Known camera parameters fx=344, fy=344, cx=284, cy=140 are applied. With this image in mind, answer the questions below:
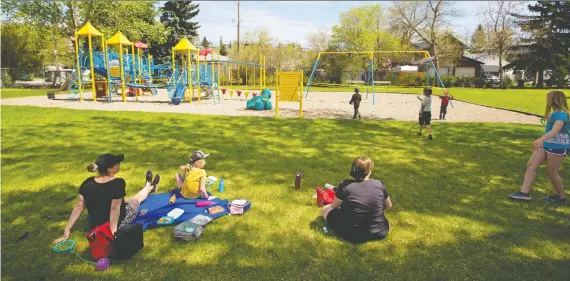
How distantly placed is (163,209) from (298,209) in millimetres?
2107

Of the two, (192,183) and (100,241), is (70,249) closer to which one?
(100,241)

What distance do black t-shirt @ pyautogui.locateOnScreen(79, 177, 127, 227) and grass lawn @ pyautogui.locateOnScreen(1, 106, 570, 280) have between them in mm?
463

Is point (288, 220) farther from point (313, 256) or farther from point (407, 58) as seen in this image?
point (407, 58)

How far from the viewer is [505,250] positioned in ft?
14.6

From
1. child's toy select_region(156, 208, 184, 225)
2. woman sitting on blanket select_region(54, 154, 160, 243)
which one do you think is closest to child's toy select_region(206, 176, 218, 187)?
child's toy select_region(156, 208, 184, 225)

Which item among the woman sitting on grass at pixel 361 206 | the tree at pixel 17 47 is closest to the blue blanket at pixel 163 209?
the woman sitting on grass at pixel 361 206

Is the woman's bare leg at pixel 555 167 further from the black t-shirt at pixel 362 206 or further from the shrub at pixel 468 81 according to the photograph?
the shrub at pixel 468 81

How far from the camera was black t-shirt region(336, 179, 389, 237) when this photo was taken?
442cm

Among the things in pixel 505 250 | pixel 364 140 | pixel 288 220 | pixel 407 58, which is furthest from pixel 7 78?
pixel 407 58

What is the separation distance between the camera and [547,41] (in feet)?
159

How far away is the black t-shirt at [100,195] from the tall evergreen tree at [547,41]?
5687 centimetres

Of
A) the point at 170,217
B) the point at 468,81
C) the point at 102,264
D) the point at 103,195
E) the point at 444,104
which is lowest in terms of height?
the point at 102,264

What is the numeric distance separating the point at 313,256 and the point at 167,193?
3016mm

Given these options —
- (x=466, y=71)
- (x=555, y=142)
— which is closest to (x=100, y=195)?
(x=555, y=142)
